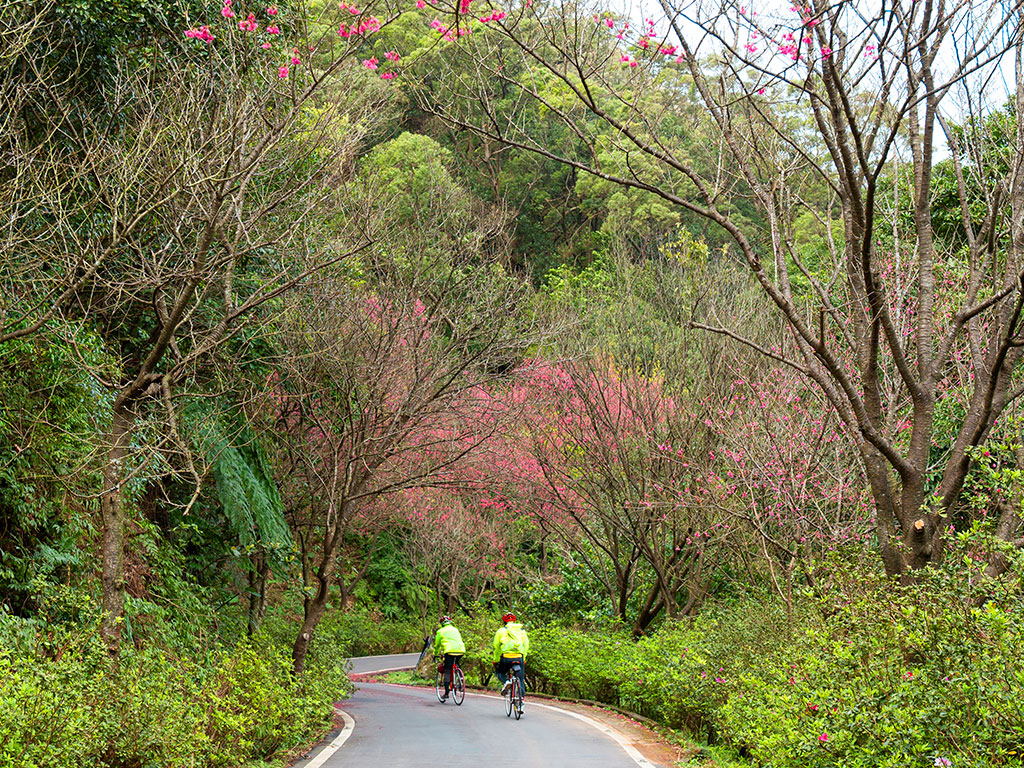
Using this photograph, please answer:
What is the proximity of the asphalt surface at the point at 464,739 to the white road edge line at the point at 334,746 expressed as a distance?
14 millimetres

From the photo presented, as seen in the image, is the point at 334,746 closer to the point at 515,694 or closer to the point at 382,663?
the point at 515,694

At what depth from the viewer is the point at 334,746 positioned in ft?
36.0

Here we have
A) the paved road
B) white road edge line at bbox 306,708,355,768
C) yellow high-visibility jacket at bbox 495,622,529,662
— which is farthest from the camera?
the paved road

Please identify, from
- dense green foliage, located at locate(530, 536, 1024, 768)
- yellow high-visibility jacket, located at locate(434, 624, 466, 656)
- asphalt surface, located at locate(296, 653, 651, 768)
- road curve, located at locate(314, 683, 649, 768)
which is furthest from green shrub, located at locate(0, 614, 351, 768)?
yellow high-visibility jacket, located at locate(434, 624, 466, 656)

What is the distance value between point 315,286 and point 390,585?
78.5ft

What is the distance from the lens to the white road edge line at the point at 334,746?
966 cm

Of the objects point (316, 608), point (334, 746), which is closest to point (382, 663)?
point (316, 608)

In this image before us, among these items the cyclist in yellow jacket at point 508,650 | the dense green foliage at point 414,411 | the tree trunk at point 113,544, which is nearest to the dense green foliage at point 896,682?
the dense green foliage at point 414,411

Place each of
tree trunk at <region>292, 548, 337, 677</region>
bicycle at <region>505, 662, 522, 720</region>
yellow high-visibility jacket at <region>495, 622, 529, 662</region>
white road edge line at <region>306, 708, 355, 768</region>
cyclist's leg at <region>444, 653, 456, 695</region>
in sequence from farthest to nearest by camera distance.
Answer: cyclist's leg at <region>444, 653, 456, 695</region>, yellow high-visibility jacket at <region>495, 622, 529, 662</region>, bicycle at <region>505, 662, 522, 720</region>, tree trunk at <region>292, 548, 337, 677</region>, white road edge line at <region>306, 708, 355, 768</region>

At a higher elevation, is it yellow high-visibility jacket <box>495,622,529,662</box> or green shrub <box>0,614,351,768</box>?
green shrub <box>0,614,351,768</box>

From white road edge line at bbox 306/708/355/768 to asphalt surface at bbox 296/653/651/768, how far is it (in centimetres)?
1

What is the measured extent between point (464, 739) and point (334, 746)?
5.53 feet

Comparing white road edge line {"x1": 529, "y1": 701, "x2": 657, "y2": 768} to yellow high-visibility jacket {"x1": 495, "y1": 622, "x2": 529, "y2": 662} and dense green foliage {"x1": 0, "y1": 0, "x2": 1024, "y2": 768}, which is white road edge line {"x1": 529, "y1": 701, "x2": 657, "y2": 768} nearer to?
dense green foliage {"x1": 0, "y1": 0, "x2": 1024, "y2": 768}

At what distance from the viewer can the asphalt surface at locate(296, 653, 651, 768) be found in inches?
386
